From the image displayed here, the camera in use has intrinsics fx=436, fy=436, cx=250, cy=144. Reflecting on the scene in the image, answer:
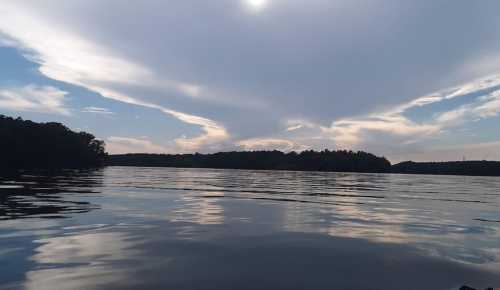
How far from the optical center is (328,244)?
747 inches

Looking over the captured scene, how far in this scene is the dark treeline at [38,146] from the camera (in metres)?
139

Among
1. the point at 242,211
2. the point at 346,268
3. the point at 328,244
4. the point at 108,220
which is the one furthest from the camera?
the point at 242,211

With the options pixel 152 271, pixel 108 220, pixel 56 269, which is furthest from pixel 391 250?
pixel 108 220

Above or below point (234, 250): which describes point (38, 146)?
above

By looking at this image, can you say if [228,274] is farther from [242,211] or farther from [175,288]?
[242,211]

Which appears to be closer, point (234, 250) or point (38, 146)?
point (234, 250)

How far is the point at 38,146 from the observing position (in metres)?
160

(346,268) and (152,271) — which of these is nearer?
(152,271)

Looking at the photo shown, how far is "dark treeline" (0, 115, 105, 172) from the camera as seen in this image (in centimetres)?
13888

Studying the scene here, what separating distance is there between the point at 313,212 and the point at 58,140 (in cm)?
16673

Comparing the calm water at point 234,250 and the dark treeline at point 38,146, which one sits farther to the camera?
the dark treeline at point 38,146

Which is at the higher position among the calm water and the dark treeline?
the dark treeline

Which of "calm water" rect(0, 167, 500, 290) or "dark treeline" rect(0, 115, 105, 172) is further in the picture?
"dark treeline" rect(0, 115, 105, 172)

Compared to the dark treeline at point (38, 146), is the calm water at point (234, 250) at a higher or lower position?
lower
